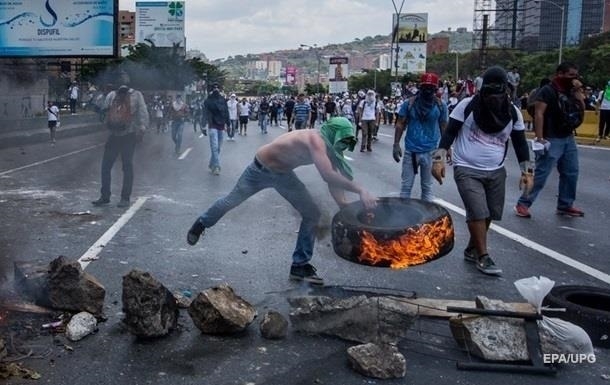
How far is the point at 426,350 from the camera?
4.31m

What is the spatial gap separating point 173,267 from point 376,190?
220 inches

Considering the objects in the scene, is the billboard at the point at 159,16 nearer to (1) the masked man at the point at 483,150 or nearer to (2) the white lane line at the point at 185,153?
(2) the white lane line at the point at 185,153

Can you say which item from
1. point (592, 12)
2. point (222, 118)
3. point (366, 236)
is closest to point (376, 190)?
point (222, 118)

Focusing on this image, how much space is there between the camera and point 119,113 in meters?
9.38

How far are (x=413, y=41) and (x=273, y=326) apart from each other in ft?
206

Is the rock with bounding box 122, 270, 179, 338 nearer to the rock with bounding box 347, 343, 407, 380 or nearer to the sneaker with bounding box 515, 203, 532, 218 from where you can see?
the rock with bounding box 347, 343, 407, 380

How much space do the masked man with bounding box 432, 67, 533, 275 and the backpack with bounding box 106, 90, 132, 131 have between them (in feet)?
15.7

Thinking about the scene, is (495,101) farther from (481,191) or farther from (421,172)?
(421,172)

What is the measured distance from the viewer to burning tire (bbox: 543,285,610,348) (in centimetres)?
446

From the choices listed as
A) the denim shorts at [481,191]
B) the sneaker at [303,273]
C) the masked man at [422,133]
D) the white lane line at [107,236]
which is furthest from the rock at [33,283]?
the masked man at [422,133]

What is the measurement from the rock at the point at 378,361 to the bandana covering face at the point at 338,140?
1.56 meters

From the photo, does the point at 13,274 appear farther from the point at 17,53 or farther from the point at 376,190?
the point at 376,190

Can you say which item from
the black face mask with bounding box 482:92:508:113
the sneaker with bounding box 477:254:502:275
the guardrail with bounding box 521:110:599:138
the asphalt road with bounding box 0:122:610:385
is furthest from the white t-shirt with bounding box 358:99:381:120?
the sneaker with bounding box 477:254:502:275

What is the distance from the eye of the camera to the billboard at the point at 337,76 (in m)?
78.1
